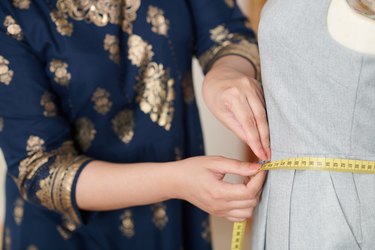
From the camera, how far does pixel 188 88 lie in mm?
1190

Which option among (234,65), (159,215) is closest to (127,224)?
(159,215)

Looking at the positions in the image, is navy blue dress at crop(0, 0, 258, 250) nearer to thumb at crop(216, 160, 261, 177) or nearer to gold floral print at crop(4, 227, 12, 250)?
gold floral print at crop(4, 227, 12, 250)

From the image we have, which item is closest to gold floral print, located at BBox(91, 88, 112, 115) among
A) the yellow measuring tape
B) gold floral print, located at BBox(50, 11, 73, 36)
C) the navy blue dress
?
the navy blue dress

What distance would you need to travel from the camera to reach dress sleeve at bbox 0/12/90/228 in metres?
0.97

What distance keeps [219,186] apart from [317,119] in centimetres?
20

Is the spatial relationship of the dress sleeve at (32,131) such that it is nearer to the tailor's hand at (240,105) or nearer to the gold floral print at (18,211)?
the gold floral print at (18,211)

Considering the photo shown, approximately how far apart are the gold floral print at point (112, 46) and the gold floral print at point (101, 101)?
0.07 meters

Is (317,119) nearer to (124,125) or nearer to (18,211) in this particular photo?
(124,125)

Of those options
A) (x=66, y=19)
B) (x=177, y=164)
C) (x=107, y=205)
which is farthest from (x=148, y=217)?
(x=66, y=19)

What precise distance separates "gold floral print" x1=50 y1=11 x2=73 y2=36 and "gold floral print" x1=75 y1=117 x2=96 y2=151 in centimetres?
18

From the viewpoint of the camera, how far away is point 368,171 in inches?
28.1

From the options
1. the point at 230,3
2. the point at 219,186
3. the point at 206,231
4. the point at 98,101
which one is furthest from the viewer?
the point at 206,231

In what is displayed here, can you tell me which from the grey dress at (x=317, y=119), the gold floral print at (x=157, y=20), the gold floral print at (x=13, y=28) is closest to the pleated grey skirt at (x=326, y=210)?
the grey dress at (x=317, y=119)

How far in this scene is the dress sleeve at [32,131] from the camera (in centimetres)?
97
